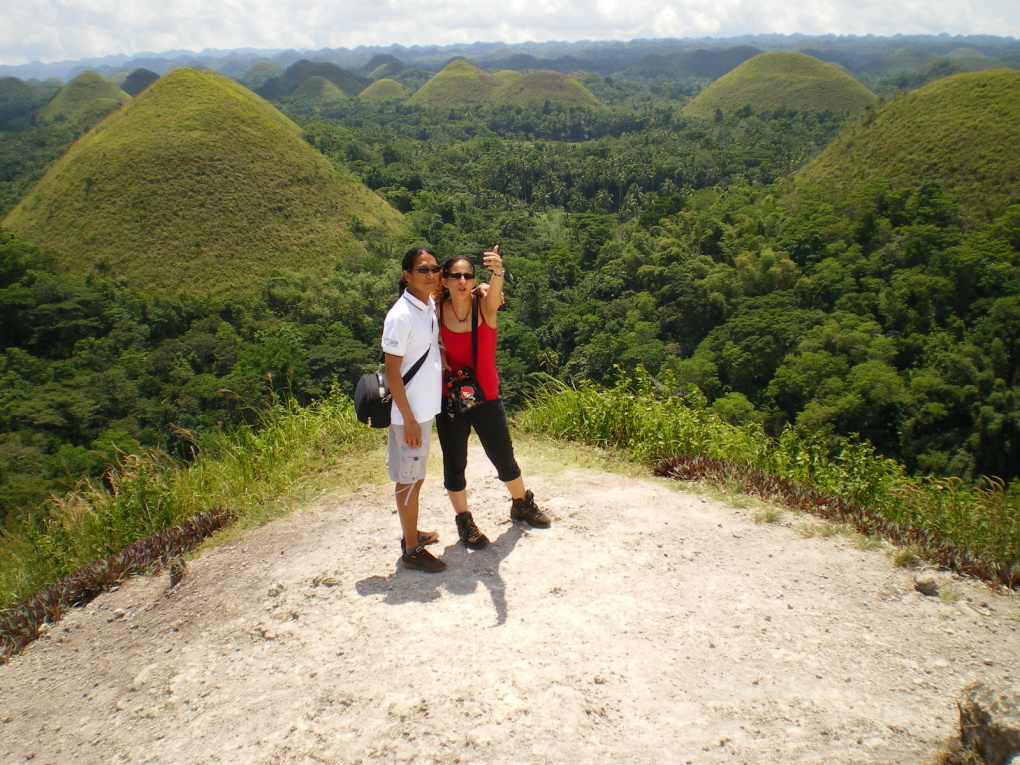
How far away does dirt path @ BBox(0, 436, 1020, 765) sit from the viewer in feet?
6.59

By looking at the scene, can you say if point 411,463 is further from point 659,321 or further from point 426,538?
point 659,321

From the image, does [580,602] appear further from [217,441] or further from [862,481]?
[217,441]

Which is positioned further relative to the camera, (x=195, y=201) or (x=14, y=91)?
(x=14, y=91)

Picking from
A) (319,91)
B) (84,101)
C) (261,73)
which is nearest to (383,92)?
(319,91)

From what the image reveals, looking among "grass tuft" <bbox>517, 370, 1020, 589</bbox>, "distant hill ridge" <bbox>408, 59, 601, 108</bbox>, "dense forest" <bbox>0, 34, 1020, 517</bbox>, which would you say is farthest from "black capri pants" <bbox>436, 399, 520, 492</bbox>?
"distant hill ridge" <bbox>408, 59, 601, 108</bbox>

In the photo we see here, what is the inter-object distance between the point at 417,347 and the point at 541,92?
121704 mm

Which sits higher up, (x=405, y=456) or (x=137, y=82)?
(x=137, y=82)

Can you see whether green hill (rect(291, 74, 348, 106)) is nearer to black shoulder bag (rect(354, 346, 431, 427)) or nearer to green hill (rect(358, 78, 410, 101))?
green hill (rect(358, 78, 410, 101))

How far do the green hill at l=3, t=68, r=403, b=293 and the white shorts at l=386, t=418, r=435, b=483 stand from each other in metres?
33.3

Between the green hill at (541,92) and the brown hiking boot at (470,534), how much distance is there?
114m

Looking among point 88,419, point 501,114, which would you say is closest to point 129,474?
point 88,419

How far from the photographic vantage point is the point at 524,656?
2361 millimetres

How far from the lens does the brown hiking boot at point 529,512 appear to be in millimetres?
3312

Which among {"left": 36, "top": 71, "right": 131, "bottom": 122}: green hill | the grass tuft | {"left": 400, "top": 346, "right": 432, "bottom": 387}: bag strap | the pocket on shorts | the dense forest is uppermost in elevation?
{"left": 36, "top": 71, "right": 131, "bottom": 122}: green hill
